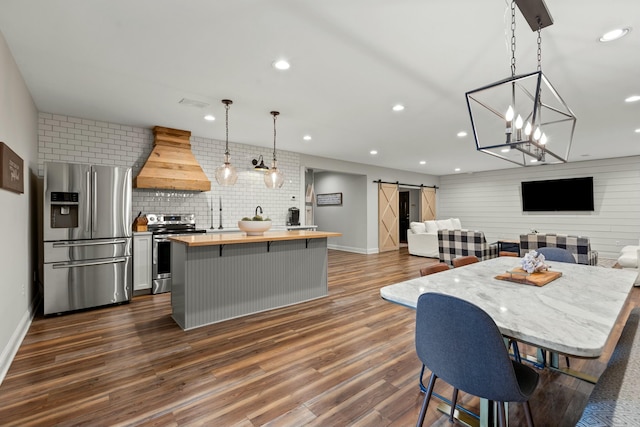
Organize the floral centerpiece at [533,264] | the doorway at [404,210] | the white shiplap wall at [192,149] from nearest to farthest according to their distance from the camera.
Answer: the floral centerpiece at [533,264] → the white shiplap wall at [192,149] → the doorway at [404,210]

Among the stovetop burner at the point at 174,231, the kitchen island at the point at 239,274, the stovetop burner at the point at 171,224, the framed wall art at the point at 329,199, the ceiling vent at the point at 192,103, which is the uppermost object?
the ceiling vent at the point at 192,103

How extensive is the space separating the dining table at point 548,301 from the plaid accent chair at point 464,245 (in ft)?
10.8

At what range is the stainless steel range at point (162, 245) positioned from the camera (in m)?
4.61

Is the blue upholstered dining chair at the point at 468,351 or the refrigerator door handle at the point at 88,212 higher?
the refrigerator door handle at the point at 88,212

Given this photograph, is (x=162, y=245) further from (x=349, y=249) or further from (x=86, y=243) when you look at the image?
(x=349, y=249)

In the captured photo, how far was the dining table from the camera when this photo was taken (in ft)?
3.80

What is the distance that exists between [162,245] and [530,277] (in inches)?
182

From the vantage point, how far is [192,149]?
5.50 m

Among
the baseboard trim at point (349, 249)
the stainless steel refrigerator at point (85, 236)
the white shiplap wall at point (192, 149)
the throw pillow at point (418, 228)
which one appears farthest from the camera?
the baseboard trim at point (349, 249)

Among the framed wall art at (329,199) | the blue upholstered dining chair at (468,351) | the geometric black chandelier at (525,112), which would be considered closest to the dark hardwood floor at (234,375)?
the blue upholstered dining chair at (468,351)

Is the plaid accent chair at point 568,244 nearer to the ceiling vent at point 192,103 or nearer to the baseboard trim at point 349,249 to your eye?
the baseboard trim at point 349,249

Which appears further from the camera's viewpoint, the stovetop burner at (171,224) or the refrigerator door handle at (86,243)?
the stovetop burner at (171,224)

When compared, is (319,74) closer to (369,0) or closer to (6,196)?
(369,0)

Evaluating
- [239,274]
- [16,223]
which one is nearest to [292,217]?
[239,274]
